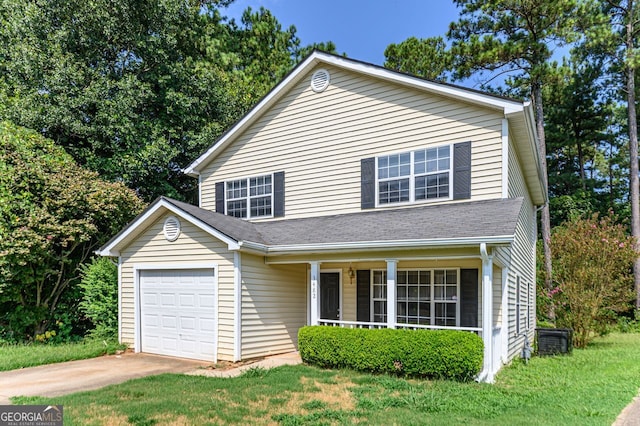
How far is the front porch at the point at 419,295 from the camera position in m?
7.95

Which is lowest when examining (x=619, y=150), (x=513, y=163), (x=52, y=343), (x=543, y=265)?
(x=52, y=343)

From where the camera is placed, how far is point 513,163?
1019 centimetres

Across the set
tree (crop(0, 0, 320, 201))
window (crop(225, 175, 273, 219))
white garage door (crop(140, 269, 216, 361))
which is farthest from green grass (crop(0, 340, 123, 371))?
tree (crop(0, 0, 320, 201))

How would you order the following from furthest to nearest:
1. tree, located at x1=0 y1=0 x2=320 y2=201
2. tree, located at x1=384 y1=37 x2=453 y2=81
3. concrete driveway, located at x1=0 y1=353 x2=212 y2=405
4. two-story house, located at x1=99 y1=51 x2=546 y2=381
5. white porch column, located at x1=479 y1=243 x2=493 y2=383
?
tree, located at x1=384 y1=37 x2=453 y2=81 < tree, located at x1=0 y1=0 x2=320 y2=201 < two-story house, located at x1=99 y1=51 x2=546 y2=381 < white porch column, located at x1=479 y1=243 x2=493 y2=383 < concrete driveway, located at x1=0 y1=353 x2=212 y2=405

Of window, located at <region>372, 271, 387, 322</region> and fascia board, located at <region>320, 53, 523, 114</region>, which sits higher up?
fascia board, located at <region>320, 53, 523, 114</region>

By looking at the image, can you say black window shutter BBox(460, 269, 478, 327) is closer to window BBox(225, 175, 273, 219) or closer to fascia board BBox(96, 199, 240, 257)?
fascia board BBox(96, 199, 240, 257)

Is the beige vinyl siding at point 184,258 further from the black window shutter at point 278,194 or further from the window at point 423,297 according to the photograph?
the window at point 423,297

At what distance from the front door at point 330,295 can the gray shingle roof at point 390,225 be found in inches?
59.1

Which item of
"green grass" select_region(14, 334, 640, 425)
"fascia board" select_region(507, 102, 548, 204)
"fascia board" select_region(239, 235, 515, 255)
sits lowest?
"green grass" select_region(14, 334, 640, 425)

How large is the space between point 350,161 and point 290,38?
1753 cm

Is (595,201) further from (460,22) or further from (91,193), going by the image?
(91,193)

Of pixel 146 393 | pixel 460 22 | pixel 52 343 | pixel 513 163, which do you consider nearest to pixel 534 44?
pixel 460 22

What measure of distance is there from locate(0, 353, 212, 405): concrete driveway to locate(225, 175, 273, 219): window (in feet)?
15.0

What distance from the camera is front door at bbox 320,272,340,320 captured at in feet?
35.7
